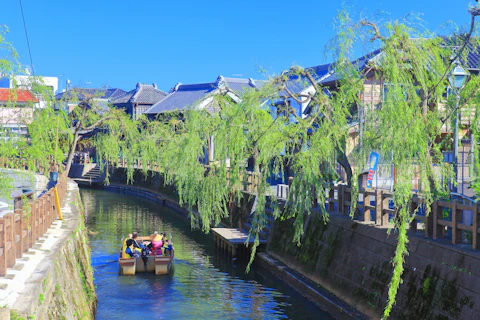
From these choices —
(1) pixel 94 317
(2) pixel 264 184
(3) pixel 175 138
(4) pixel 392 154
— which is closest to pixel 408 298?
(4) pixel 392 154

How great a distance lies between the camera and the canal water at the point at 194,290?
14328 millimetres

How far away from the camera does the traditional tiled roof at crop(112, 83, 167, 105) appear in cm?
5528

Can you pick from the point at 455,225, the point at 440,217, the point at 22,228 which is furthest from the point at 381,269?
the point at 22,228

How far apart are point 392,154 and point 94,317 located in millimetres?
8223

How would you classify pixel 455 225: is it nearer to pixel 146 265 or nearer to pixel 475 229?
pixel 475 229

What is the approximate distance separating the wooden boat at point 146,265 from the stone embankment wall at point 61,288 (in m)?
1.91

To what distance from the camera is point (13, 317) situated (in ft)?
23.2

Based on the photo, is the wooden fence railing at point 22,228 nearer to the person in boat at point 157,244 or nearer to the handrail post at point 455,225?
the person in boat at point 157,244

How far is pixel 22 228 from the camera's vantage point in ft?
36.7

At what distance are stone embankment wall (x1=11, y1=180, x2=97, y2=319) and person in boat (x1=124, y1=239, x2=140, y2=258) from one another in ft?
7.44

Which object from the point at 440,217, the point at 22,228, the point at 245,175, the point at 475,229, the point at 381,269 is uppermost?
the point at 245,175

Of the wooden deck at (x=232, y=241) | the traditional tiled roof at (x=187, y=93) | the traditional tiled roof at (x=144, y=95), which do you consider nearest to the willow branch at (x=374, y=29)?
the wooden deck at (x=232, y=241)

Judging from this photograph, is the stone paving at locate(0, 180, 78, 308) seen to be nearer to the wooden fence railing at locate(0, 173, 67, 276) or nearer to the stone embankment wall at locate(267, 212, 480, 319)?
the wooden fence railing at locate(0, 173, 67, 276)

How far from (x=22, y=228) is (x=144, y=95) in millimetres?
46027
